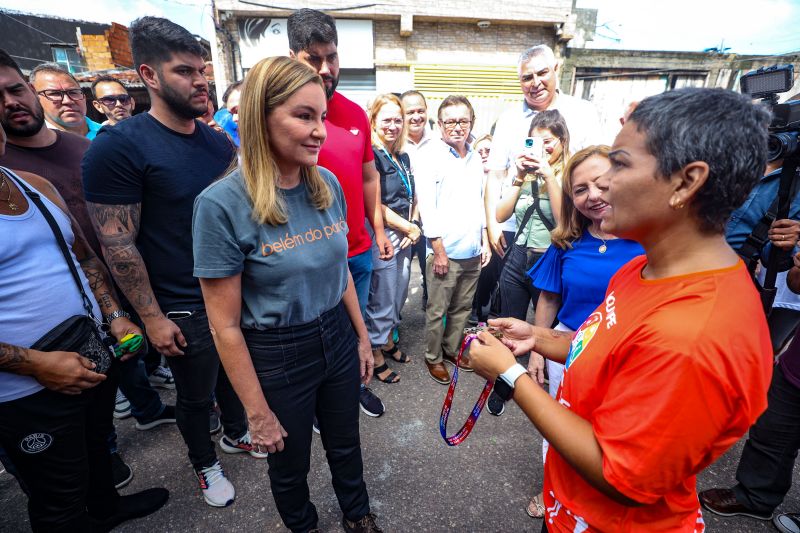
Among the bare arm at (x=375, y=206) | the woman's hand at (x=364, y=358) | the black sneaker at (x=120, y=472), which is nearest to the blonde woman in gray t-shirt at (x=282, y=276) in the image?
the woman's hand at (x=364, y=358)

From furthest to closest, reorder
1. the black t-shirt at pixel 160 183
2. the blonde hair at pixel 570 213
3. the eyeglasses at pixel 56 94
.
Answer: the eyeglasses at pixel 56 94 → the blonde hair at pixel 570 213 → the black t-shirt at pixel 160 183

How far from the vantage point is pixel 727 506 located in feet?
7.28

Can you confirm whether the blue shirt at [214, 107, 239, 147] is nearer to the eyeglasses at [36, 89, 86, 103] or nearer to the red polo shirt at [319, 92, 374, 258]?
the eyeglasses at [36, 89, 86, 103]

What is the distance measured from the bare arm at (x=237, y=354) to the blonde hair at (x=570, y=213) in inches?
64.2

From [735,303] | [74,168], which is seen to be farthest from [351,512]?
[74,168]

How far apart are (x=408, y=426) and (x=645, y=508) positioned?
212 centimetres

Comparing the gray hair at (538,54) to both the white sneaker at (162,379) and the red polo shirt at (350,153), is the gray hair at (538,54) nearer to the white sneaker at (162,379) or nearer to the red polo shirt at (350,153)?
the red polo shirt at (350,153)

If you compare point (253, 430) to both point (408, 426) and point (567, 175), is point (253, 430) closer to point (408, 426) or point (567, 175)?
point (408, 426)

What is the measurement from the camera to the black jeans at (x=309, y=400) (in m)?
1.62

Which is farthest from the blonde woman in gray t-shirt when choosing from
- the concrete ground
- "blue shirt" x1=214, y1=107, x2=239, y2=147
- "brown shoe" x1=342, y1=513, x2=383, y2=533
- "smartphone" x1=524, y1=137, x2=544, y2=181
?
"blue shirt" x1=214, y1=107, x2=239, y2=147

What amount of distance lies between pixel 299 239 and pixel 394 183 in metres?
2.20

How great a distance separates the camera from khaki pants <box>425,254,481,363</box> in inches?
137

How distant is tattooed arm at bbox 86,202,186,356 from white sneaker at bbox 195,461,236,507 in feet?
2.99

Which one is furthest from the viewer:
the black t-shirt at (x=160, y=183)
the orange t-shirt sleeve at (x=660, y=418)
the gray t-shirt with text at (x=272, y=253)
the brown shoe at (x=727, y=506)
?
the brown shoe at (x=727, y=506)
